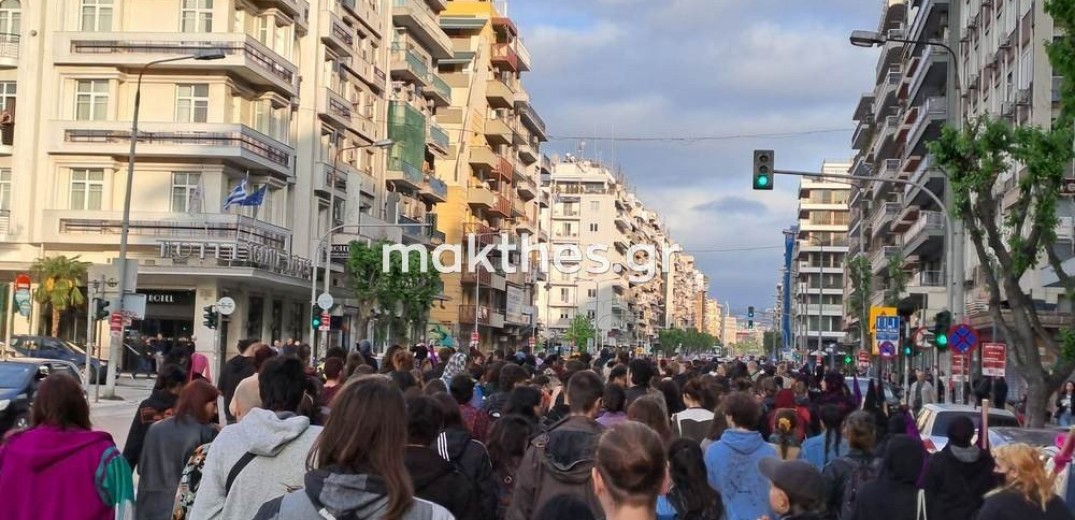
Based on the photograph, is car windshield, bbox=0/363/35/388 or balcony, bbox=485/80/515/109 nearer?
car windshield, bbox=0/363/35/388

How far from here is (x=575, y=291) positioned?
157375 mm

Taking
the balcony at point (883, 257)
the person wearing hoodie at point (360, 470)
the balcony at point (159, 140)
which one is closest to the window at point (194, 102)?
the balcony at point (159, 140)

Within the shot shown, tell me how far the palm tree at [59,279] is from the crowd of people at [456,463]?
40.6 metres

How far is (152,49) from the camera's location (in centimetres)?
5059

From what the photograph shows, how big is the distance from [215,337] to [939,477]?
4549 cm

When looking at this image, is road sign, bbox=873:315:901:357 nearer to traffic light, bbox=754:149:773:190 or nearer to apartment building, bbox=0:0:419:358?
traffic light, bbox=754:149:773:190

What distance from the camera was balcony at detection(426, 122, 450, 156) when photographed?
7625cm

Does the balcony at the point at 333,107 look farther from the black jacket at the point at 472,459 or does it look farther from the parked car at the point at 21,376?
the black jacket at the point at 472,459

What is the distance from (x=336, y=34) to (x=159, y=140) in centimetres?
1097

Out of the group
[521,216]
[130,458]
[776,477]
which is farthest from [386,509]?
[521,216]

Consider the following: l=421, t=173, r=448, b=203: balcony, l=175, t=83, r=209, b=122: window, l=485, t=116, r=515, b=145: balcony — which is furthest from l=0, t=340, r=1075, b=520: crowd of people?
l=485, t=116, r=515, b=145: balcony

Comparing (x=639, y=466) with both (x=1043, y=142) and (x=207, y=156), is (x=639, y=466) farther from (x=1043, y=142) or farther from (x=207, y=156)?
(x=207, y=156)

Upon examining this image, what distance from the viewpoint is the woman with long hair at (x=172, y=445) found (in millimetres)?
8469

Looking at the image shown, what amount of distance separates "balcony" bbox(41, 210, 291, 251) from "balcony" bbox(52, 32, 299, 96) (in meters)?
4.95
